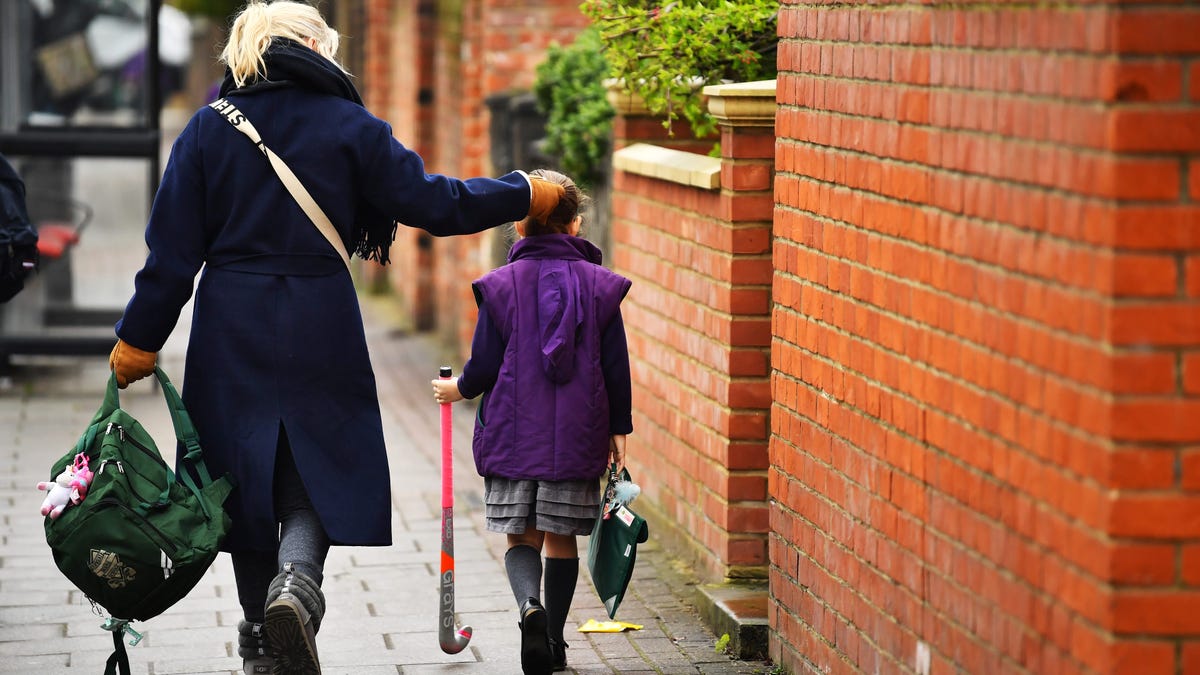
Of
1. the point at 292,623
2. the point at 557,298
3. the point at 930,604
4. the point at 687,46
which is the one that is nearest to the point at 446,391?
the point at 557,298

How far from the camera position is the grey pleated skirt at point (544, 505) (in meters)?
4.96

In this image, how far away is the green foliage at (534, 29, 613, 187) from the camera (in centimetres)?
816

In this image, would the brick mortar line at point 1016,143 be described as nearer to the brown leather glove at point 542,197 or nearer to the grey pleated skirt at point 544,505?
the brown leather glove at point 542,197

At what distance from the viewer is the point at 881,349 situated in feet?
13.4

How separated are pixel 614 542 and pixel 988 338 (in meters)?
1.81

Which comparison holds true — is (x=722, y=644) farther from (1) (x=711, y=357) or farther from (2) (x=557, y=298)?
(2) (x=557, y=298)

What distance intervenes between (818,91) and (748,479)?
1637 mm

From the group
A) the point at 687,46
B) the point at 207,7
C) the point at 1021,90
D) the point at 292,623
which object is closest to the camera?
the point at 1021,90

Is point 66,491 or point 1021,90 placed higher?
point 1021,90

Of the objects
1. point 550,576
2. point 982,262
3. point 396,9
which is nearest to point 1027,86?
point 982,262

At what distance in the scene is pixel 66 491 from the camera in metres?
4.28

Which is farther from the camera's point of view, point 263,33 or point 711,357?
point 711,357

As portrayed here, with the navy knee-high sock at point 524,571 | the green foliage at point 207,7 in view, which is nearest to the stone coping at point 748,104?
the navy knee-high sock at point 524,571

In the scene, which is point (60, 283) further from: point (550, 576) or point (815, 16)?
point (815, 16)
